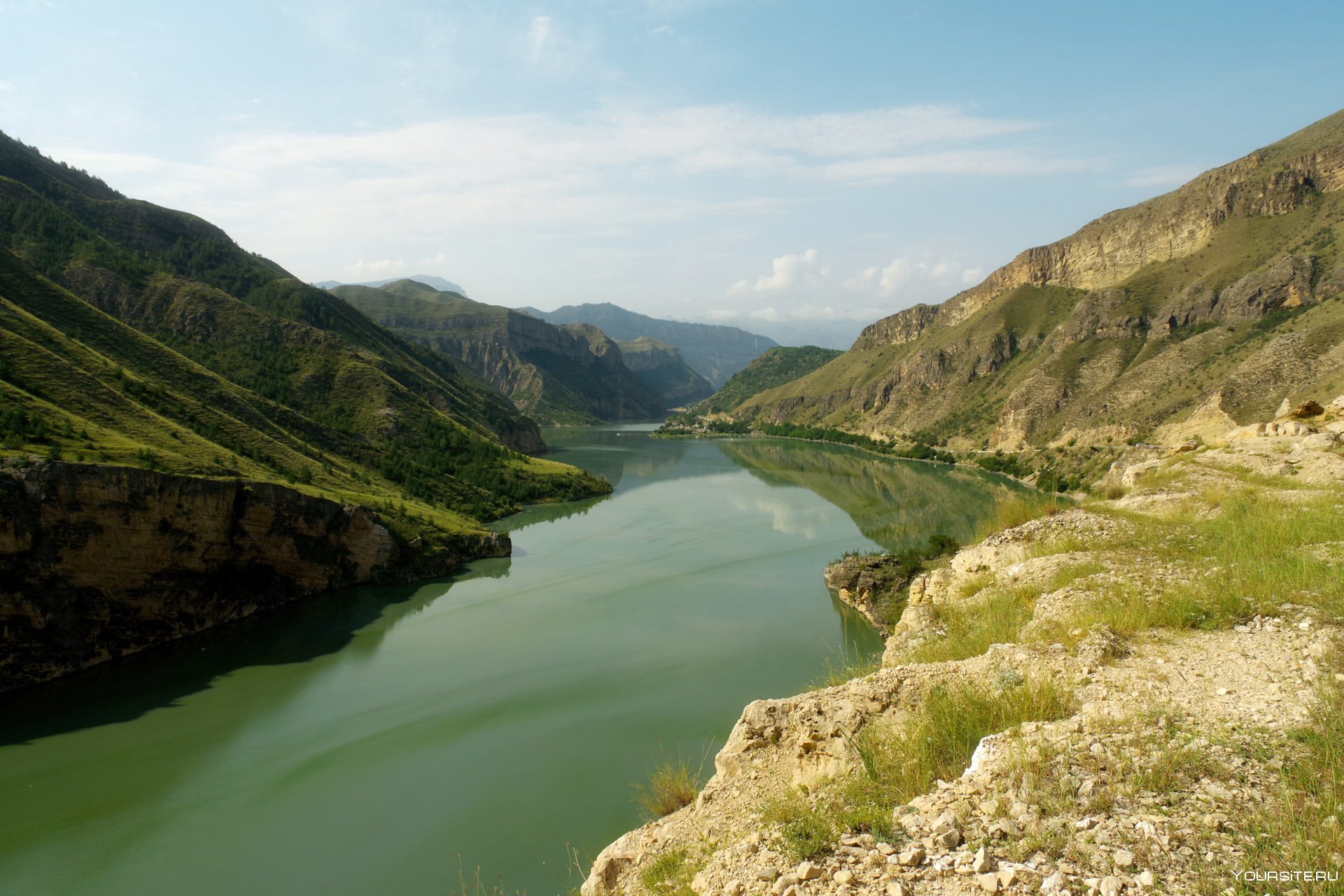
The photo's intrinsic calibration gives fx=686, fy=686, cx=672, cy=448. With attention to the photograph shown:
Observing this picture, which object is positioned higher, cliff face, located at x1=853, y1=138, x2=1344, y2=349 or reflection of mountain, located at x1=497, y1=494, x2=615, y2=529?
cliff face, located at x1=853, y1=138, x2=1344, y2=349

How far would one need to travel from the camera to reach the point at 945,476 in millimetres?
84188

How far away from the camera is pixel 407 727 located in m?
22.6

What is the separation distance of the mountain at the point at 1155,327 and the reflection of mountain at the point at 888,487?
43.4 ft

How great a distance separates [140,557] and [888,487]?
67.2 m

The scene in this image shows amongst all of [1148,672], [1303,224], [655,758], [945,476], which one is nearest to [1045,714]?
[1148,672]

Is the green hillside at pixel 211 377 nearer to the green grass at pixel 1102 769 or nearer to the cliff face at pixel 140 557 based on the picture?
the cliff face at pixel 140 557

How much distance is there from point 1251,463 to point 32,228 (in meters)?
104

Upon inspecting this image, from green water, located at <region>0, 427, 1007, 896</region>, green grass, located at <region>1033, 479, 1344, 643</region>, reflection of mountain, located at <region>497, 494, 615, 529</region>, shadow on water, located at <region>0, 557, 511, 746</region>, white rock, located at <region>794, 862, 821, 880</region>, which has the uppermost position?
green grass, located at <region>1033, 479, 1344, 643</region>

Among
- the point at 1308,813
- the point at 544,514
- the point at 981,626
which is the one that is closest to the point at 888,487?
the point at 544,514

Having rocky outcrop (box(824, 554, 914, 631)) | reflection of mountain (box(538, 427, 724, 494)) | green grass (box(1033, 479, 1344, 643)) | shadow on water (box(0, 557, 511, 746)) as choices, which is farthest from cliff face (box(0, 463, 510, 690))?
green grass (box(1033, 479, 1344, 643))

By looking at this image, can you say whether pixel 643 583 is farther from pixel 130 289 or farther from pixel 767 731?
pixel 130 289

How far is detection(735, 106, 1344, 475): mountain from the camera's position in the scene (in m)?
66.3

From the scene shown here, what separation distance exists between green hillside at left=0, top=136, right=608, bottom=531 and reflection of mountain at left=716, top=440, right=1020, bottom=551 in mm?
27712

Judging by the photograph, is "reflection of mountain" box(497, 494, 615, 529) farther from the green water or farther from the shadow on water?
the shadow on water
